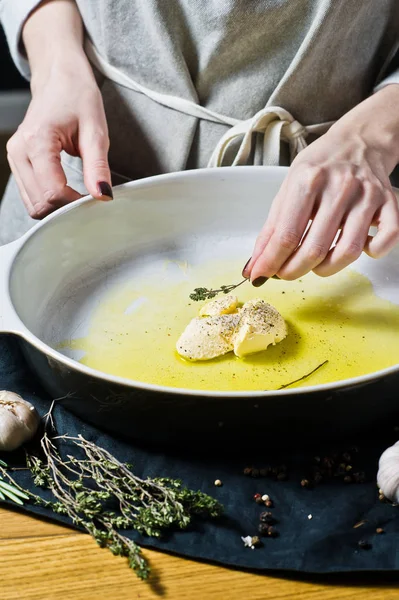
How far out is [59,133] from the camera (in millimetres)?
1130

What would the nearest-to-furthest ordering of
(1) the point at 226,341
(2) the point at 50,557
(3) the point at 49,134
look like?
(2) the point at 50,557, (1) the point at 226,341, (3) the point at 49,134

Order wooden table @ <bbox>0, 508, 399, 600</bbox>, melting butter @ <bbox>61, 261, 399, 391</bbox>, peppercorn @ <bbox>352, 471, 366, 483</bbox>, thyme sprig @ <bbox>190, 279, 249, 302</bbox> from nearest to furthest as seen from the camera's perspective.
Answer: wooden table @ <bbox>0, 508, 399, 600</bbox>
peppercorn @ <bbox>352, 471, 366, 483</bbox>
melting butter @ <bbox>61, 261, 399, 391</bbox>
thyme sprig @ <bbox>190, 279, 249, 302</bbox>

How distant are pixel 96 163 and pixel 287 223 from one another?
337 mm

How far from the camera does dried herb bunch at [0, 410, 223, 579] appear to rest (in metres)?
0.72

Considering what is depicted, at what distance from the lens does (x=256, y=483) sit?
781mm

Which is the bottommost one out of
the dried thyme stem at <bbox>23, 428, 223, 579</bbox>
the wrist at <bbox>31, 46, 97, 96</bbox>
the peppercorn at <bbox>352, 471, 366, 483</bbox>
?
the peppercorn at <bbox>352, 471, 366, 483</bbox>

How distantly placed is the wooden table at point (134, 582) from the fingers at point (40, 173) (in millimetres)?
560

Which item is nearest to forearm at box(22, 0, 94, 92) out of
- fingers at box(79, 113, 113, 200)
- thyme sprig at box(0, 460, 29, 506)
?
fingers at box(79, 113, 113, 200)

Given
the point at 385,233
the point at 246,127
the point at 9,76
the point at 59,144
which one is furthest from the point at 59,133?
the point at 9,76

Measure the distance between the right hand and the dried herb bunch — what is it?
439 mm

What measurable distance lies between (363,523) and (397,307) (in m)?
0.39

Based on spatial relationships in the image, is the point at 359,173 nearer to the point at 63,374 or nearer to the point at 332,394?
the point at 332,394

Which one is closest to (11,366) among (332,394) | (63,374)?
(63,374)

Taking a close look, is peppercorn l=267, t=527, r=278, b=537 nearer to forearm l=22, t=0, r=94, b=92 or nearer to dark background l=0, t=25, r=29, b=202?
forearm l=22, t=0, r=94, b=92
